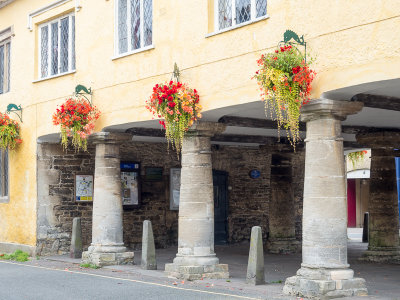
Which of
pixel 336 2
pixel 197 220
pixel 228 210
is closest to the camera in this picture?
pixel 336 2

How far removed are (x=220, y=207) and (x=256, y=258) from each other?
28.8 feet

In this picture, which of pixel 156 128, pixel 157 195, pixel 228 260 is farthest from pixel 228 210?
pixel 156 128

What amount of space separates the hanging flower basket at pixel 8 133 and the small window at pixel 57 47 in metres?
1.50

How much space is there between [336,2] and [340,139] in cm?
197

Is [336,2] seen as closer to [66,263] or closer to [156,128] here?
[156,128]

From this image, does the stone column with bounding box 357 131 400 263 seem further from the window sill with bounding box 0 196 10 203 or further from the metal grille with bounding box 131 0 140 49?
the window sill with bounding box 0 196 10 203

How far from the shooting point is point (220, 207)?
797 inches

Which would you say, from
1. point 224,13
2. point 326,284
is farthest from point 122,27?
point 326,284

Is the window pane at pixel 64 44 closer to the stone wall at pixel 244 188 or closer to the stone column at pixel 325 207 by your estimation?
the stone wall at pixel 244 188

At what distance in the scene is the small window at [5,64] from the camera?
19094 mm

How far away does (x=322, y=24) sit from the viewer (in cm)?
1021

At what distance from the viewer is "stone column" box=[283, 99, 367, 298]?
10.1 m

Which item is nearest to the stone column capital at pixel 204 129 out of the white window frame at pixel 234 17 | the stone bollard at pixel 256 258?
the white window frame at pixel 234 17

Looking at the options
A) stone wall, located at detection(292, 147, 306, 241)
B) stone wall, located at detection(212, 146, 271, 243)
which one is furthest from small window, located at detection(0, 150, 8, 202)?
stone wall, located at detection(292, 147, 306, 241)
